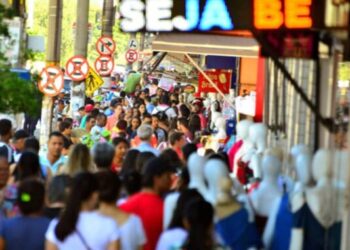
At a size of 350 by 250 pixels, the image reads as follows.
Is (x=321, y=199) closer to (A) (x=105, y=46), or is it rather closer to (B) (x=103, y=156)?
(B) (x=103, y=156)

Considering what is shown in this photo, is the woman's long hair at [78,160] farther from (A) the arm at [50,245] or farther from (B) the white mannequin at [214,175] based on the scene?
(A) the arm at [50,245]

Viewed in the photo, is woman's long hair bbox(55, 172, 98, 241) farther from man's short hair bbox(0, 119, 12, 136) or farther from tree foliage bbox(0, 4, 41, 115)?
man's short hair bbox(0, 119, 12, 136)

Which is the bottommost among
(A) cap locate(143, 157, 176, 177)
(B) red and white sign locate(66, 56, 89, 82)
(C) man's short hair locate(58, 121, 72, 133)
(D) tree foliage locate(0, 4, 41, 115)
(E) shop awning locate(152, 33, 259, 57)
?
(C) man's short hair locate(58, 121, 72, 133)

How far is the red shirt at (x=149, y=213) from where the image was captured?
9695mm

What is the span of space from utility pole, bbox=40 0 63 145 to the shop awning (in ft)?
25.8

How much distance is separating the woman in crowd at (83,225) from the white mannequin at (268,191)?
1857 millimetres

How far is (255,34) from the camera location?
10023mm

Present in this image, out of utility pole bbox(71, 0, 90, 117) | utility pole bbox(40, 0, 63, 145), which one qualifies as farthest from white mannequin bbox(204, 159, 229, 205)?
utility pole bbox(71, 0, 90, 117)

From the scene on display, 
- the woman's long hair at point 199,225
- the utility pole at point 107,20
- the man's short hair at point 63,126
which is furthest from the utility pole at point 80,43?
the woman's long hair at point 199,225

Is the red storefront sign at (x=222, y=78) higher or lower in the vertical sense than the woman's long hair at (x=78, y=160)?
higher

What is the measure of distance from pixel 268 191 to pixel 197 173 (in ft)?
2.00

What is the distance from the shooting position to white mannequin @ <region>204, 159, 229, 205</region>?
10047 millimetres

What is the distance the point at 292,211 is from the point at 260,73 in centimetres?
923

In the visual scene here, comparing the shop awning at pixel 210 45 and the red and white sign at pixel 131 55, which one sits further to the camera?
the red and white sign at pixel 131 55
